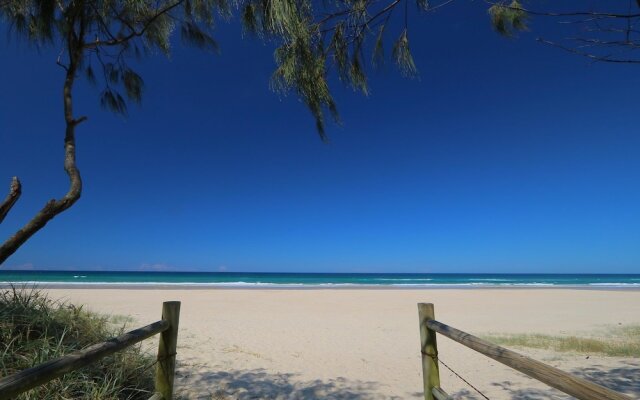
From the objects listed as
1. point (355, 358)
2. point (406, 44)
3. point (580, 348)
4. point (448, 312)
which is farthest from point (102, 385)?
point (448, 312)

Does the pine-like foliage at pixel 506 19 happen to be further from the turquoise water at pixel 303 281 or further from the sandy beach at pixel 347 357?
the turquoise water at pixel 303 281

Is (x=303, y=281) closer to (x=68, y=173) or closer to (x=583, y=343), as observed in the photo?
(x=583, y=343)

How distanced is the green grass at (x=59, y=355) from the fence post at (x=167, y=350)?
52 centimetres

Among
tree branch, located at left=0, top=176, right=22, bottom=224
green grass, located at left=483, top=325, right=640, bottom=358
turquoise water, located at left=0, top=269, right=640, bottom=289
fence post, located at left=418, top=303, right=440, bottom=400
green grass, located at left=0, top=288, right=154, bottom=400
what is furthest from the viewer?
turquoise water, located at left=0, top=269, right=640, bottom=289

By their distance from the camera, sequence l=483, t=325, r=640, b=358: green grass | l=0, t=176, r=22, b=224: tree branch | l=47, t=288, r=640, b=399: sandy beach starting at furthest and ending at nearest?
l=483, t=325, r=640, b=358: green grass < l=47, t=288, r=640, b=399: sandy beach < l=0, t=176, r=22, b=224: tree branch

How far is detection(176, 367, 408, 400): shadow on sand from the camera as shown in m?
5.11

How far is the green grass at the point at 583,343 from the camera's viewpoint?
762 cm

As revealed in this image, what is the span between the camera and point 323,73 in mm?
3400

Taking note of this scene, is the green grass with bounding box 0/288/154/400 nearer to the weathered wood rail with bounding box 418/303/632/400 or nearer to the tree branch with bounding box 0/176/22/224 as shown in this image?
the tree branch with bounding box 0/176/22/224

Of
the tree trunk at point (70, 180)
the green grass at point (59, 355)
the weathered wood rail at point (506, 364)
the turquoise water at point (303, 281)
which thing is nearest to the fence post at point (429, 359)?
the weathered wood rail at point (506, 364)

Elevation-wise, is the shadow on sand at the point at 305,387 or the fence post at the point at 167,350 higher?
the fence post at the point at 167,350

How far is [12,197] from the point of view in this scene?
2.83 meters

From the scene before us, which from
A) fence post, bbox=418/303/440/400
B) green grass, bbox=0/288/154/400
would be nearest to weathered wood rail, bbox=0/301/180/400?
green grass, bbox=0/288/154/400

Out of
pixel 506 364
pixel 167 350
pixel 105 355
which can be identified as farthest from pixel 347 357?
pixel 105 355
